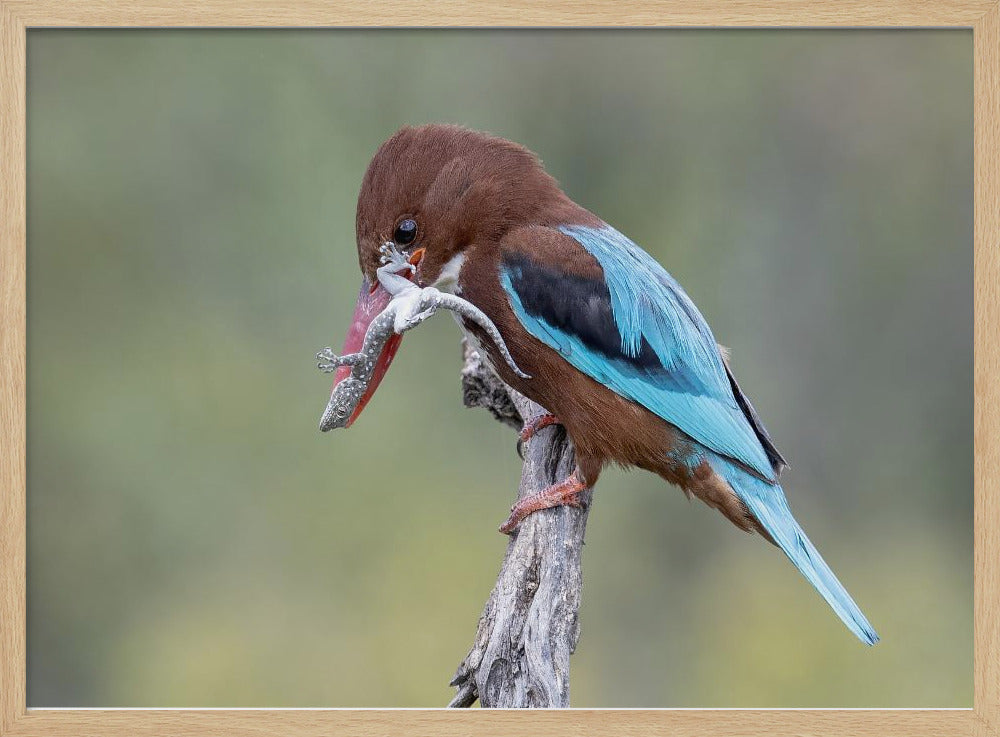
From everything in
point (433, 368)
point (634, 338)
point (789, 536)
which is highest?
point (634, 338)

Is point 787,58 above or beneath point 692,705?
above

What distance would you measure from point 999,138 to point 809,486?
4.90 feet

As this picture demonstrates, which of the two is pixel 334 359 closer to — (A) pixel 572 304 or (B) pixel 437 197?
(B) pixel 437 197

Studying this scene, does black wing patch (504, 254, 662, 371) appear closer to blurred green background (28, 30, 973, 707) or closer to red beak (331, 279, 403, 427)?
red beak (331, 279, 403, 427)

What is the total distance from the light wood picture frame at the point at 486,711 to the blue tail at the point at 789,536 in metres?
0.25

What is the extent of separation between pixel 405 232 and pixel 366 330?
29 cm

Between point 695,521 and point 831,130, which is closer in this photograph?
point 831,130

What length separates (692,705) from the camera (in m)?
3.14

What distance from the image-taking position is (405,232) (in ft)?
10.2

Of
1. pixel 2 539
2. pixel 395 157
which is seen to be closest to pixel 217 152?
pixel 395 157

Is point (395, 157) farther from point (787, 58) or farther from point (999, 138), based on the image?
point (999, 138)

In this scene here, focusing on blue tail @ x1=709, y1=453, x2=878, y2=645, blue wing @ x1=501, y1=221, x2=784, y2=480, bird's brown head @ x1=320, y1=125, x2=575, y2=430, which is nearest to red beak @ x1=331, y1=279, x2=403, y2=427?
bird's brown head @ x1=320, y1=125, x2=575, y2=430

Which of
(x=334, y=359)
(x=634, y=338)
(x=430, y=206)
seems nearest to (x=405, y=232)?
(x=430, y=206)

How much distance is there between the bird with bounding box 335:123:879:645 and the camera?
3.12 meters
